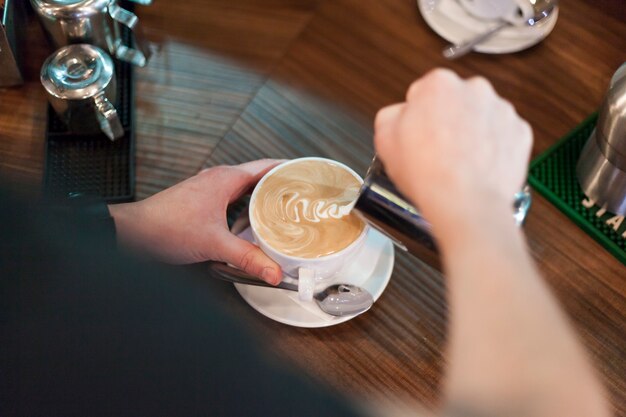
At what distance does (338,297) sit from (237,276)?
0.13 metres

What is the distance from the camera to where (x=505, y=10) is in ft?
3.58

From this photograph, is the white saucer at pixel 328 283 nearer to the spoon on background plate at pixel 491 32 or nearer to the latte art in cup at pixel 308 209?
the latte art in cup at pixel 308 209

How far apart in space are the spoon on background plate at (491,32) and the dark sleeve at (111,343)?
690mm

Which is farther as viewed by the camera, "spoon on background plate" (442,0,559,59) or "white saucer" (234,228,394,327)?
"spoon on background plate" (442,0,559,59)

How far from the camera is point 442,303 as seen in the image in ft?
2.86

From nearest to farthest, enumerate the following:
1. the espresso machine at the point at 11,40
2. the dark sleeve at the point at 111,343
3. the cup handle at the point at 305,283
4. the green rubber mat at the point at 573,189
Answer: the dark sleeve at the point at 111,343 → the cup handle at the point at 305,283 → the green rubber mat at the point at 573,189 → the espresso machine at the point at 11,40

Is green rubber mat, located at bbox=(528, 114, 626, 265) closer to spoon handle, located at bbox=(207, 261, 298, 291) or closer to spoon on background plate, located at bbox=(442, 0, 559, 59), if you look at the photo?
spoon on background plate, located at bbox=(442, 0, 559, 59)

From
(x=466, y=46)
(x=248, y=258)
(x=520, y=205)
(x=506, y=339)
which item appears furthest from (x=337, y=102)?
(x=506, y=339)

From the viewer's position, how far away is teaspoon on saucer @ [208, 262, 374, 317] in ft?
2.76

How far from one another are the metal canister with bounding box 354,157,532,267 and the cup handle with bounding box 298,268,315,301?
0.10 metres

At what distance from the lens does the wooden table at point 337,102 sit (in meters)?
0.86

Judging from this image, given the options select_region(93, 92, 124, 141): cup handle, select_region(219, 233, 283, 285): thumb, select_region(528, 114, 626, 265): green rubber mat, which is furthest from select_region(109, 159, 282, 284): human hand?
select_region(528, 114, 626, 265): green rubber mat

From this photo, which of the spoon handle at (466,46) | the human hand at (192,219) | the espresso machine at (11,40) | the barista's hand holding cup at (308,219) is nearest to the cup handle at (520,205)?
the barista's hand holding cup at (308,219)

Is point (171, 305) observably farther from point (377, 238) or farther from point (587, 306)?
point (587, 306)
